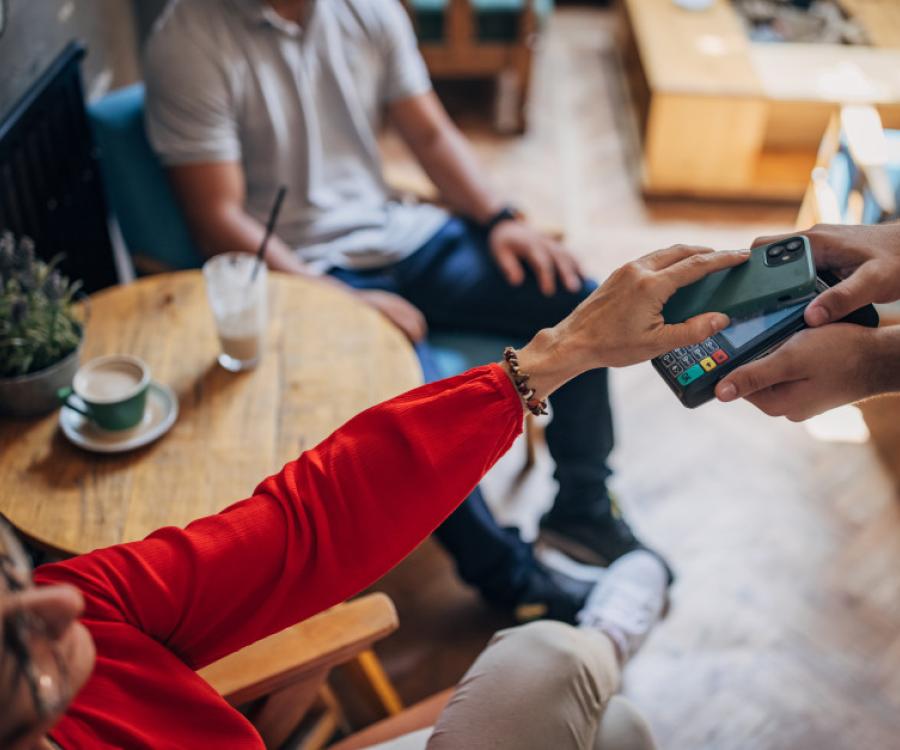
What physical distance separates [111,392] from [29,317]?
0.14m

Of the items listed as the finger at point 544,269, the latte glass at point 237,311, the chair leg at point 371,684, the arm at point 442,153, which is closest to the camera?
the latte glass at point 237,311

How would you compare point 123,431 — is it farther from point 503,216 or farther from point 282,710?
point 503,216

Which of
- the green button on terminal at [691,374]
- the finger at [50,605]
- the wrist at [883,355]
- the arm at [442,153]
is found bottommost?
the arm at [442,153]

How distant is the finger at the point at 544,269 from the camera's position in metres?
1.69

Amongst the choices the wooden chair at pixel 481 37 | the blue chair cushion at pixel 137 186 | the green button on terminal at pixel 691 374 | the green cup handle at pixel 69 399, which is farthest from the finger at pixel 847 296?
the wooden chair at pixel 481 37

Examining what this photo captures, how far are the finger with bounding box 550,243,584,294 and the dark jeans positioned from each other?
19 millimetres

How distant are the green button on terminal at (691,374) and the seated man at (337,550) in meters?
0.05

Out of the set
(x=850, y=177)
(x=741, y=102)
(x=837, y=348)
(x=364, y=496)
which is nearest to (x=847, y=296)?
(x=837, y=348)

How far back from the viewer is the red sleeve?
91cm

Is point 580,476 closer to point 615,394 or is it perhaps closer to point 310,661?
point 615,394

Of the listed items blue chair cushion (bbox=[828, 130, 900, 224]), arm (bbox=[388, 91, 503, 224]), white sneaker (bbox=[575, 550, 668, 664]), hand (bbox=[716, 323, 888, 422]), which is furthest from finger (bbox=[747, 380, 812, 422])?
blue chair cushion (bbox=[828, 130, 900, 224])

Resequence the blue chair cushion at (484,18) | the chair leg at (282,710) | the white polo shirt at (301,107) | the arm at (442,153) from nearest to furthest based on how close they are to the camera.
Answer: the chair leg at (282,710) < the white polo shirt at (301,107) < the arm at (442,153) < the blue chair cushion at (484,18)

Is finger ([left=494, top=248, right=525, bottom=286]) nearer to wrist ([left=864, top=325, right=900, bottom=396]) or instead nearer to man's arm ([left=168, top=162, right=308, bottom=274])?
man's arm ([left=168, top=162, right=308, bottom=274])

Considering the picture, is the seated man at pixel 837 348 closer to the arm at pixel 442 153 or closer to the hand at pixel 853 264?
the hand at pixel 853 264
